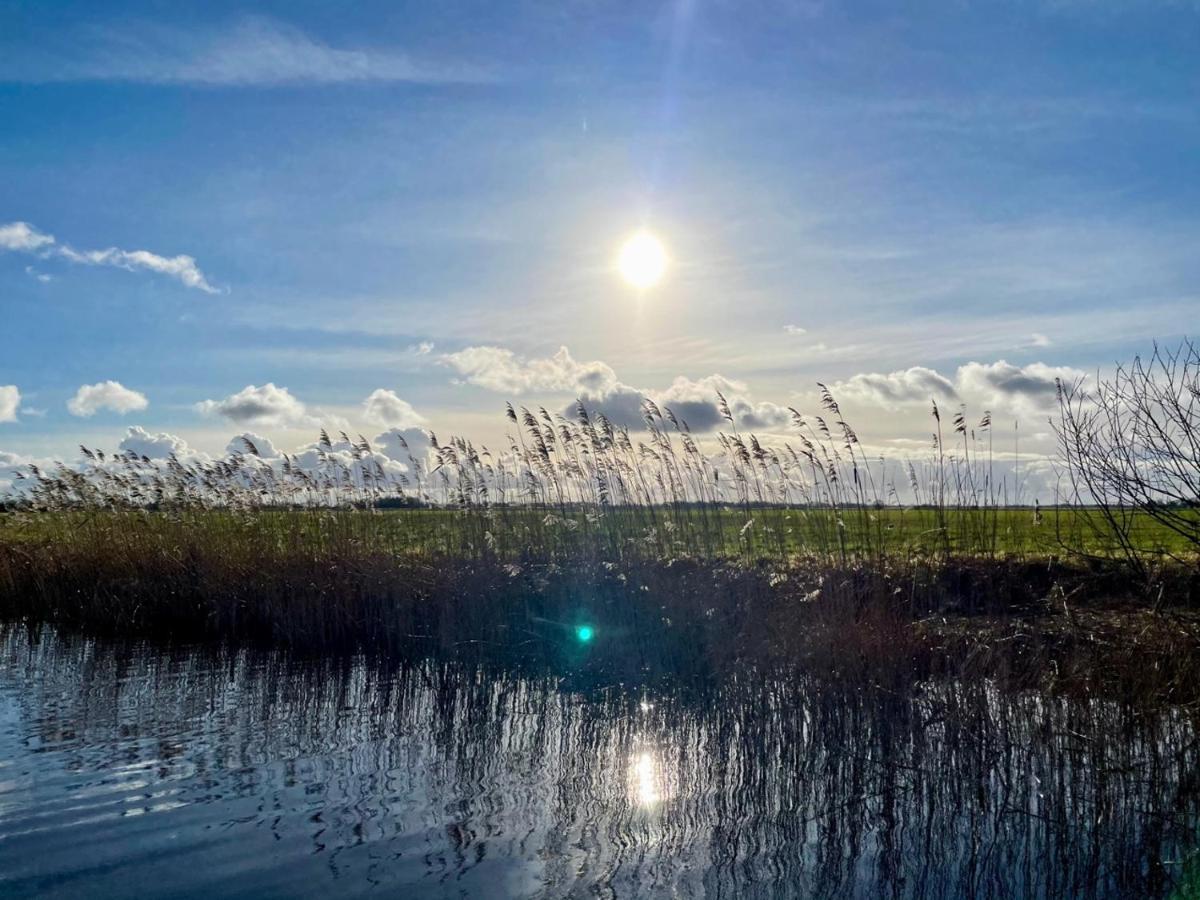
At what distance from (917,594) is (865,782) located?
4.85 metres

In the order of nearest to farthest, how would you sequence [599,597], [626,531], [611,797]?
1. [611,797]
2. [599,597]
3. [626,531]

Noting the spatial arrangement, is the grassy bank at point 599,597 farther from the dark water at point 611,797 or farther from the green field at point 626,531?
the dark water at point 611,797

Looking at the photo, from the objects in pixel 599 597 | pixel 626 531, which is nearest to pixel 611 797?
pixel 599 597

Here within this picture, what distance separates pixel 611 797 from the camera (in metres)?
7.29


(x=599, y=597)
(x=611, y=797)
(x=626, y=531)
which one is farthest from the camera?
(x=626, y=531)

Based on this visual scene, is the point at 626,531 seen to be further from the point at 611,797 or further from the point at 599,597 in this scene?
the point at 611,797

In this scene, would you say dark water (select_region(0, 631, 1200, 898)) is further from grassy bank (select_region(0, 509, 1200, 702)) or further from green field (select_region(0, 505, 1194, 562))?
green field (select_region(0, 505, 1194, 562))

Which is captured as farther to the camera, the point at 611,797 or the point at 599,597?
the point at 599,597

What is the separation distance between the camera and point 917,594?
11773mm

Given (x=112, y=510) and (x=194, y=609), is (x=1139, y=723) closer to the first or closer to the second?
(x=194, y=609)

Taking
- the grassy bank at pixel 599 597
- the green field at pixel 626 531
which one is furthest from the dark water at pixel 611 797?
the green field at pixel 626 531

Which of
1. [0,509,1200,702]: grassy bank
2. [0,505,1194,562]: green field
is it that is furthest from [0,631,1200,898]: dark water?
[0,505,1194,562]: green field

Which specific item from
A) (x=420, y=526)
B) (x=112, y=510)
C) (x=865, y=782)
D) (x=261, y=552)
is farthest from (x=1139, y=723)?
(x=112, y=510)

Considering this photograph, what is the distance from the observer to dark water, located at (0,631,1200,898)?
19.5ft
